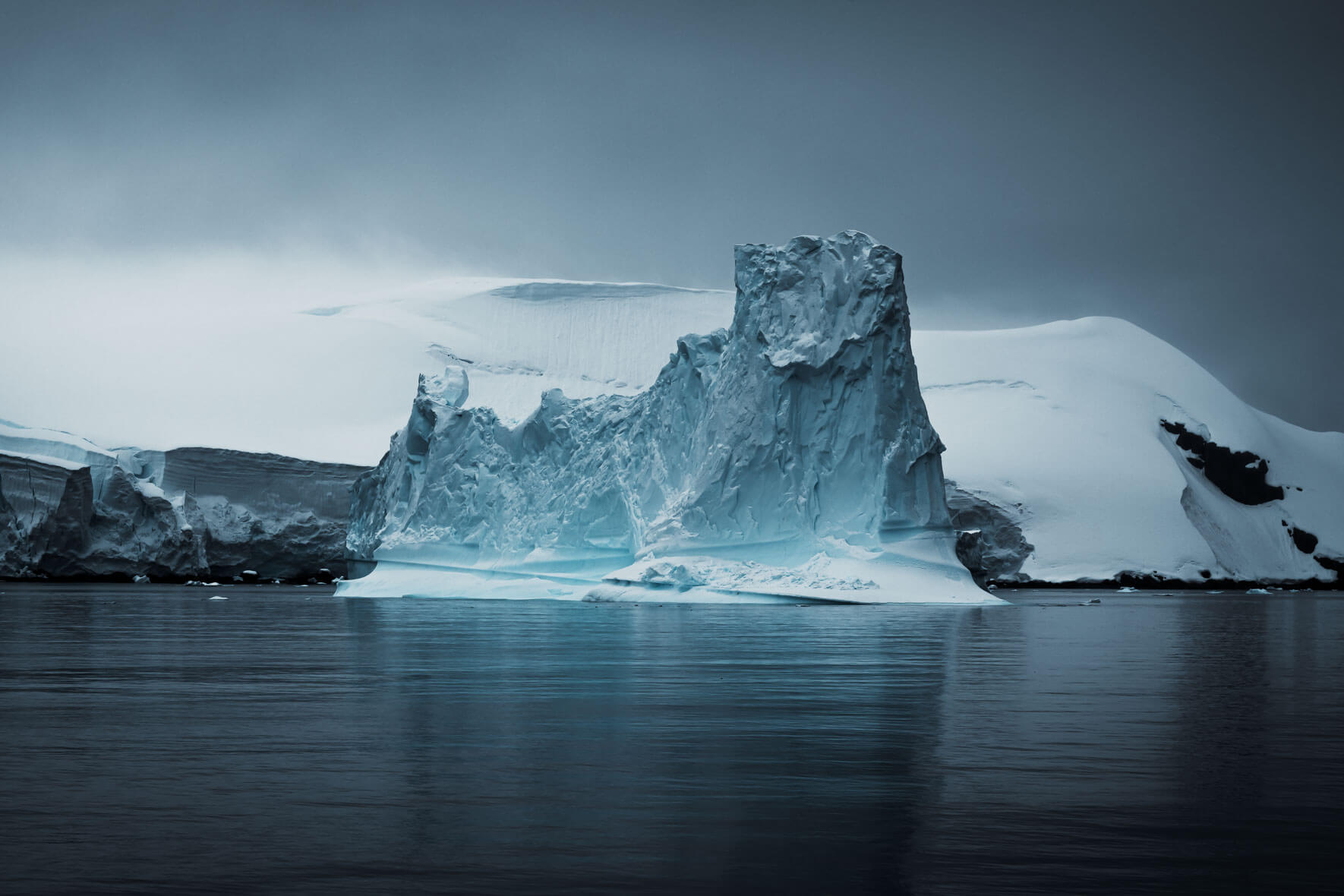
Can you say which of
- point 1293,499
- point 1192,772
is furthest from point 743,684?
point 1293,499

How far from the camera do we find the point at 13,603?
26.7m

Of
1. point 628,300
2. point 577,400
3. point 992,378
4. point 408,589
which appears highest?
point 628,300

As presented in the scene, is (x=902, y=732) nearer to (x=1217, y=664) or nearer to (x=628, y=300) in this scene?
(x=1217, y=664)

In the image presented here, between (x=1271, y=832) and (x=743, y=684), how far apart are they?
538 centimetres

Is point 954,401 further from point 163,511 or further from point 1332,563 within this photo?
point 163,511

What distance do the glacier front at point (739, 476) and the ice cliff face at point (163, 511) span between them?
44.7 ft

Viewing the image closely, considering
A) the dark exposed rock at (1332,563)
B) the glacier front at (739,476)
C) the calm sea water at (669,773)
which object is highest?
the glacier front at (739,476)

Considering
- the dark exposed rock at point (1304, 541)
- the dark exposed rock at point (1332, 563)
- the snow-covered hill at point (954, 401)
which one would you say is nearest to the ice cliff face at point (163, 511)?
the snow-covered hill at point (954, 401)

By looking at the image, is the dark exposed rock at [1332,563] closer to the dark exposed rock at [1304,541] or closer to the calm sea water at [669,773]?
the dark exposed rock at [1304,541]

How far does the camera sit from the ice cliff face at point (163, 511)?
136 ft

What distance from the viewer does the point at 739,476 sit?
27.1 metres


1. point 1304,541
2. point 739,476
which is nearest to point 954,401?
point 1304,541

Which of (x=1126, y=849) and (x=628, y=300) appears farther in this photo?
(x=628, y=300)

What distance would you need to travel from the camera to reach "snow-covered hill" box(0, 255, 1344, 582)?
63.1 meters
